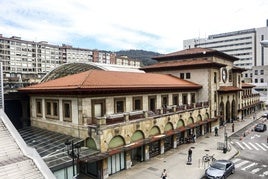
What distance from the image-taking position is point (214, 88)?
43.0 m

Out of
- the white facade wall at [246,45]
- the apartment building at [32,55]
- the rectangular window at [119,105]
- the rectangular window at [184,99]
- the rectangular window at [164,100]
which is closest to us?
the rectangular window at [119,105]

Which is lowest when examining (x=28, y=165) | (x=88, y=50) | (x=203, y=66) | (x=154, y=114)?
(x=28, y=165)

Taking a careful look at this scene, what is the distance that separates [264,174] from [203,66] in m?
22.2

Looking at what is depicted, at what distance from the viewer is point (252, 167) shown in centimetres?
2544

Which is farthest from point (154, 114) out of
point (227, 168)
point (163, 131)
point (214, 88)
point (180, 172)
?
point (214, 88)

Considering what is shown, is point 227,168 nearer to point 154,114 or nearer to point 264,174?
point 264,174

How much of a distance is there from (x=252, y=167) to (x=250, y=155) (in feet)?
16.0

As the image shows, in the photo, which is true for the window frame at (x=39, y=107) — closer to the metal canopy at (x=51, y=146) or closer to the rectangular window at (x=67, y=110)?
the metal canopy at (x=51, y=146)

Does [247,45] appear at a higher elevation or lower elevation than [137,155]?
higher

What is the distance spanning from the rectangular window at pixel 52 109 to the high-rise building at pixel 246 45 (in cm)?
11402

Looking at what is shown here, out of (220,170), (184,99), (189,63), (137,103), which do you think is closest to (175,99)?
(184,99)

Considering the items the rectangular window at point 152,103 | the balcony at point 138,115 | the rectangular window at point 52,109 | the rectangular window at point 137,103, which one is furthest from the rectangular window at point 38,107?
the rectangular window at point 152,103

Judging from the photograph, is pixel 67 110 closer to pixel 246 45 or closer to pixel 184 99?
pixel 184 99

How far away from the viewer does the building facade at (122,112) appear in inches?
878
